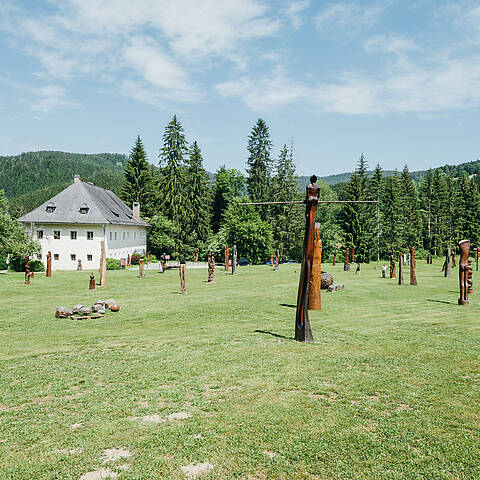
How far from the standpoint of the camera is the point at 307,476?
536cm

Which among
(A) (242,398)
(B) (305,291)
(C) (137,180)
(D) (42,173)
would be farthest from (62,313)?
(D) (42,173)

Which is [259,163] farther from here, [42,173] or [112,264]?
[42,173]

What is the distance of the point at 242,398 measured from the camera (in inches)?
313

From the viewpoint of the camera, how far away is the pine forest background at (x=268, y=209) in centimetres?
6175

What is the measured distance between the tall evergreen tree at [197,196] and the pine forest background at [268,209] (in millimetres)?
155

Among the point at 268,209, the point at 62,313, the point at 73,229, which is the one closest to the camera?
the point at 62,313

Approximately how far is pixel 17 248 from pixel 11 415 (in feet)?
131

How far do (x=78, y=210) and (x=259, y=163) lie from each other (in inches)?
1171

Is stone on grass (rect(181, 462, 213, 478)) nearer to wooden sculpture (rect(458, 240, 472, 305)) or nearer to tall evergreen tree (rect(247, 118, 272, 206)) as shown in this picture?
wooden sculpture (rect(458, 240, 472, 305))

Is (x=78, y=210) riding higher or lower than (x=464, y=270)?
higher

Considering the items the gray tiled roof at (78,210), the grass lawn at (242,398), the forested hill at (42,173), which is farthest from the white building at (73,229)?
the forested hill at (42,173)

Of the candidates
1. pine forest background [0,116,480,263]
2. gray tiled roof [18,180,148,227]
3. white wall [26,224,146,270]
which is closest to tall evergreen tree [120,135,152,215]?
pine forest background [0,116,480,263]

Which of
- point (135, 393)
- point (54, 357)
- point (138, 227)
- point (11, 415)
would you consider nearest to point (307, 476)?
point (135, 393)

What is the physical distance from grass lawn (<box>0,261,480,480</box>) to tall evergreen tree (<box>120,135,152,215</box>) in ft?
180
